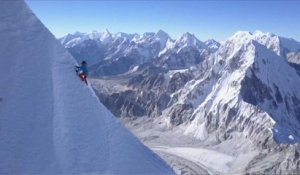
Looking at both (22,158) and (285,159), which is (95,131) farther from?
(285,159)

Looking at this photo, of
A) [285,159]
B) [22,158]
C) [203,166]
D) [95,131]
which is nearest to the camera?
[22,158]

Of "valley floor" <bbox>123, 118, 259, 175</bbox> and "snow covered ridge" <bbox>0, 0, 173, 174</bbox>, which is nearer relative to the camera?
"snow covered ridge" <bbox>0, 0, 173, 174</bbox>

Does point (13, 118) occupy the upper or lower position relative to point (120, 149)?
upper

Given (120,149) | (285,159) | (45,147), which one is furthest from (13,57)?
(285,159)

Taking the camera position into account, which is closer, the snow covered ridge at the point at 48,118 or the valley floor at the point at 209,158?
the snow covered ridge at the point at 48,118

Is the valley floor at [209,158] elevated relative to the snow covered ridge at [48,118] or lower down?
lower down

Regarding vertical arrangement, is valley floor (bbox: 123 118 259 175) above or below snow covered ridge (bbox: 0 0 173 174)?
below

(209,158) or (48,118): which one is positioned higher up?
(48,118)

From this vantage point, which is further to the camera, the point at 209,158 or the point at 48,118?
the point at 209,158
